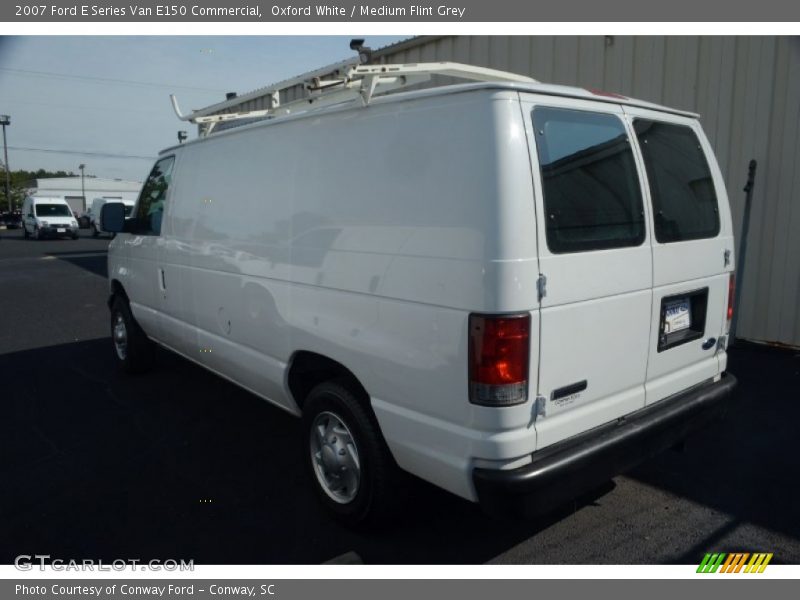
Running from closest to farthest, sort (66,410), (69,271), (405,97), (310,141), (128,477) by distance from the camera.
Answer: (405,97) → (310,141) → (128,477) → (66,410) → (69,271)

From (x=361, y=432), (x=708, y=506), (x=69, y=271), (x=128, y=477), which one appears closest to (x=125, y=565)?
(x=128, y=477)

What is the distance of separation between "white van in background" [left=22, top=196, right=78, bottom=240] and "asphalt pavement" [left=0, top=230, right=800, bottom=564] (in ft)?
96.5

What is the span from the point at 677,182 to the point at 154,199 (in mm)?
4052

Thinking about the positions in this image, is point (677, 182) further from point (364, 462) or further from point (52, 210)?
point (52, 210)

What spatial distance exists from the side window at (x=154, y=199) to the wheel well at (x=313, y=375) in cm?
219

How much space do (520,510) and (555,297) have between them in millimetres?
878

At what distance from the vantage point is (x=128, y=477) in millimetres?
4137

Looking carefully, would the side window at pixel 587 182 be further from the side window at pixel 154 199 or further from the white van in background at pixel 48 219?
the white van in background at pixel 48 219

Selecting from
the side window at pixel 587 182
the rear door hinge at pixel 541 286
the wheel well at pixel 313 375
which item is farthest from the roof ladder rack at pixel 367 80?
the wheel well at pixel 313 375

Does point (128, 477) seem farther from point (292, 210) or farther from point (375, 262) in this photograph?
point (375, 262)

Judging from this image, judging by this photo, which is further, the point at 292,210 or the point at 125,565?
the point at 292,210

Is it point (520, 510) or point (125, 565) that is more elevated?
point (520, 510)

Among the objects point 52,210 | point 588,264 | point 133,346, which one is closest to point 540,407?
point 588,264

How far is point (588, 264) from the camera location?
282 cm
